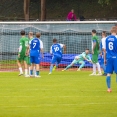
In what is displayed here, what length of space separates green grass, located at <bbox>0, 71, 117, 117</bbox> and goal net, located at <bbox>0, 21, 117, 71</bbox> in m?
11.8

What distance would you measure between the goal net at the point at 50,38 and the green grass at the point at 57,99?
38.8ft

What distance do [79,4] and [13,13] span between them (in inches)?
271

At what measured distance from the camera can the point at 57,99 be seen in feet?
59.6

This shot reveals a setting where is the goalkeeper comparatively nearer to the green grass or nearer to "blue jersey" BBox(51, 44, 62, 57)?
"blue jersey" BBox(51, 44, 62, 57)

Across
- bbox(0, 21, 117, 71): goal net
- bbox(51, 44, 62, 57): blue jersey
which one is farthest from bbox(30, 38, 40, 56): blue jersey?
bbox(0, 21, 117, 71): goal net

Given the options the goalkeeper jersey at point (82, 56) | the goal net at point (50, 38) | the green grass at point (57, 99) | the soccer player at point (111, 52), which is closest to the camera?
the green grass at point (57, 99)

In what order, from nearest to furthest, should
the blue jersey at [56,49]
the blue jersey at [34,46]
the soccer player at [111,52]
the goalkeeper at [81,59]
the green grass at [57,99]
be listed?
1. the green grass at [57,99]
2. the soccer player at [111,52]
3. the blue jersey at [34,46]
4. the blue jersey at [56,49]
5. the goalkeeper at [81,59]

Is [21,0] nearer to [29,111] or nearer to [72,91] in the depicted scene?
[72,91]

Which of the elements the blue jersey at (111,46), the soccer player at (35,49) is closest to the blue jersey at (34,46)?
the soccer player at (35,49)

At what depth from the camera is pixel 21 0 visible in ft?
218

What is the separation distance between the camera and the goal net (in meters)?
36.4

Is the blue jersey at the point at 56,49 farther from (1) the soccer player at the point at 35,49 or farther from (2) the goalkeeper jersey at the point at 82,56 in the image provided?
(1) the soccer player at the point at 35,49

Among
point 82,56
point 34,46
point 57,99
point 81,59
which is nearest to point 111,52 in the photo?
point 57,99

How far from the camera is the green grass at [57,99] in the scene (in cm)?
1548
